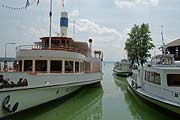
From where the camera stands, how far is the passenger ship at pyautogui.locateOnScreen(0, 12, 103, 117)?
1113 cm

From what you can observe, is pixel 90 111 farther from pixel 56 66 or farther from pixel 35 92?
pixel 35 92

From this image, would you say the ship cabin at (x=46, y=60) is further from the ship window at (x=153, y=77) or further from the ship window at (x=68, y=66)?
the ship window at (x=153, y=77)

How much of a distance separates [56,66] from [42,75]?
3.52 meters

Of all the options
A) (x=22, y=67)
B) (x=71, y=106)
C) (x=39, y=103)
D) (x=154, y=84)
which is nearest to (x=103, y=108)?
(x=71, y=106)

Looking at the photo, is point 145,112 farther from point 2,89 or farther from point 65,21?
point 65,21

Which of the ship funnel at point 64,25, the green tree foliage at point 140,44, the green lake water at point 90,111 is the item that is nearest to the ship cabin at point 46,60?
the green lake water at point 90,111

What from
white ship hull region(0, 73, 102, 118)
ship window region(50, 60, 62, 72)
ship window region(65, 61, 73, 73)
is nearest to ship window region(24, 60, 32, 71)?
ship window region(50, 60, 62, 72)

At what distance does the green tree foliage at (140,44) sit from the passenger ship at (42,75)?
19010mm

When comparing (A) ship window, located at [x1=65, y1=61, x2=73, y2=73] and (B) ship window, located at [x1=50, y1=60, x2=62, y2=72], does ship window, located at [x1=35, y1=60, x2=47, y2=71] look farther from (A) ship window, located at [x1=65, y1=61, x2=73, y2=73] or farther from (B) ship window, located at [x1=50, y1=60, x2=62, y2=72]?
(A) ship window, located at [x1=65, y1=61, x2=73, y2=73]

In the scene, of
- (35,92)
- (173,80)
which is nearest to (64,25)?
(35,92)

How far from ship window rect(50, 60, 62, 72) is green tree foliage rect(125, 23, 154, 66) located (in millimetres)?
26514

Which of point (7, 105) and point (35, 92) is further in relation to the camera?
point (35, 92)

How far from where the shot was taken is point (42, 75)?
13.6 m

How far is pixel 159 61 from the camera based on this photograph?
19.5 m
